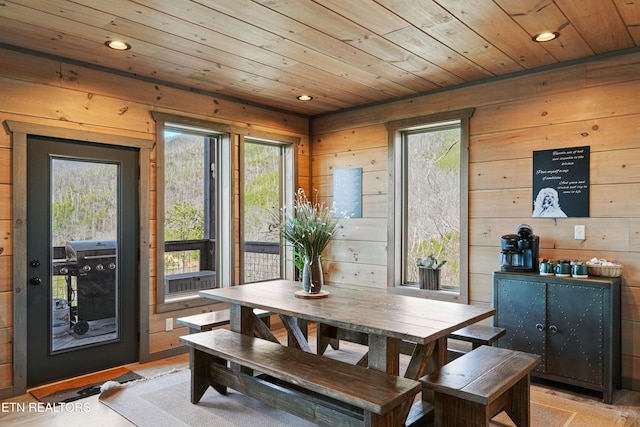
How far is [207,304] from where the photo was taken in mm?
4355

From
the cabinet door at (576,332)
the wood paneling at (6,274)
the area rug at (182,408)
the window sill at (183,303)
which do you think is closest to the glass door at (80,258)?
the wood paneling at (6,274)

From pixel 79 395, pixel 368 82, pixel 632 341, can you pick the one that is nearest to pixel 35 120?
pixel 79 395

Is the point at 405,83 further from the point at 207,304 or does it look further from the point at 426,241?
the point at 207,304

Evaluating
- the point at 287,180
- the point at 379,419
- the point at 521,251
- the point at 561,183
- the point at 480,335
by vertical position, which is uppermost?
the point at 287,180

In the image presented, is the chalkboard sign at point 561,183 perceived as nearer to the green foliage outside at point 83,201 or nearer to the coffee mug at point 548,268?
the coffee mug at point 548,268

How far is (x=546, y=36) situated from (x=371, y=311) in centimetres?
214

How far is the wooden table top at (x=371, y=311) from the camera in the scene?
229 cm

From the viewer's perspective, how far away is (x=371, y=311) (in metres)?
2.67

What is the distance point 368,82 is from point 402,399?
2.83 metres

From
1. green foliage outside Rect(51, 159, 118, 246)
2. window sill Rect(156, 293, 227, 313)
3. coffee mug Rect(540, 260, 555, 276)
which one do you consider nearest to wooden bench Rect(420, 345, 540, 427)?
coffee mug Rect(540, 260, 555, 276)

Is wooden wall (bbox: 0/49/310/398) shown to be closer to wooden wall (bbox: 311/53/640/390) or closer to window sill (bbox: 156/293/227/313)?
window sill (bbox: 156/293/227/313)

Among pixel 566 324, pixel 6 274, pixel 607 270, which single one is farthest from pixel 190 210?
pixel 607 270

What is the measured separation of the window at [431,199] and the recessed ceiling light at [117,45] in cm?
253

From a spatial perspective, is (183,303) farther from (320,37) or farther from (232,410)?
(320,37)
